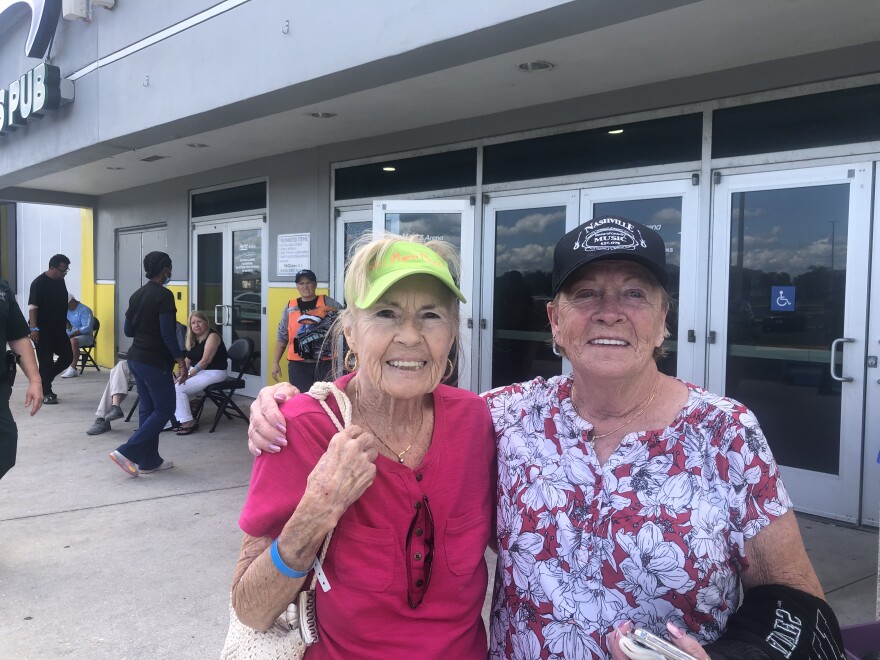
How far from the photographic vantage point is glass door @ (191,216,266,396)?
30.5ft

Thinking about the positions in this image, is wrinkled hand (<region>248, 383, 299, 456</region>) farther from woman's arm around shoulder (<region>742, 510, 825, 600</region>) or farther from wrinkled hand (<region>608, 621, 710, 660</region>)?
woman's arm around shoulder (<region>742, 510, 825, 600</region>)

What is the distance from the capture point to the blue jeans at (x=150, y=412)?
5.52m

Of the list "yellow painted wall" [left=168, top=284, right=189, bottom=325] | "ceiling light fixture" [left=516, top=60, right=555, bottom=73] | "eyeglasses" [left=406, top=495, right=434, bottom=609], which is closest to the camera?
"eyeglasses" [left=406, top=495, right=434, bottom=609]

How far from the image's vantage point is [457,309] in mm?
1585

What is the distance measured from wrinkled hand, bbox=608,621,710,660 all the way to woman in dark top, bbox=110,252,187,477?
497 cm

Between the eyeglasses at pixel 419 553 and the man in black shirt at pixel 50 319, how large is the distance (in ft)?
27.6

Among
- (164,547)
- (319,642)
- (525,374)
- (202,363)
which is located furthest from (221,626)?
(202,363)

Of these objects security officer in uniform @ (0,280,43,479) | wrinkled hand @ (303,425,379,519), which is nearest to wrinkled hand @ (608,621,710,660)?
wrinkled hand @ (303,425,379,519)

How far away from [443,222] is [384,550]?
5536mm

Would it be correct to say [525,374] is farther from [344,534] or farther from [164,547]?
[344,534]

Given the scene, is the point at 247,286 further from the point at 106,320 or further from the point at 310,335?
the point at 106,320

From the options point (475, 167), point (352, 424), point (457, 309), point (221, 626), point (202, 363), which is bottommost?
point (221, 626)

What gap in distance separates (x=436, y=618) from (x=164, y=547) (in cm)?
328

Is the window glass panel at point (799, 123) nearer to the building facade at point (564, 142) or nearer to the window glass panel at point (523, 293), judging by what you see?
the building facade at point (564, 142)
